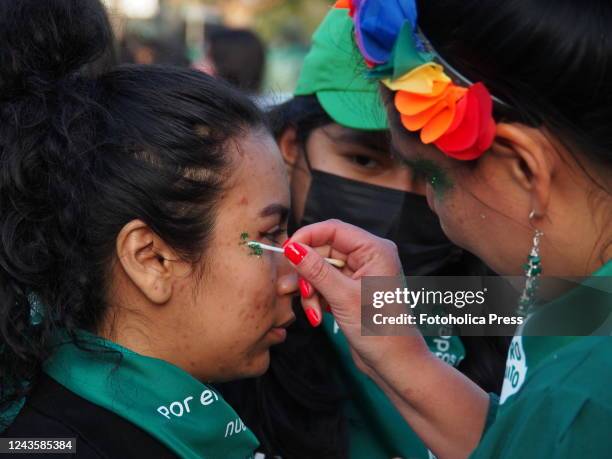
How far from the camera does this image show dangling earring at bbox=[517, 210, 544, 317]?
5.08 feet

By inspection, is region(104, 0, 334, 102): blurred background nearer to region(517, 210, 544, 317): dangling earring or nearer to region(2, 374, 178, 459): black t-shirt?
region(2, 374, 178, 459): black t-shirt

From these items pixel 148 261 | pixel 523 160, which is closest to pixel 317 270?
pixel 148 261

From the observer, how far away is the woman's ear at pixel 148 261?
6.02 ft

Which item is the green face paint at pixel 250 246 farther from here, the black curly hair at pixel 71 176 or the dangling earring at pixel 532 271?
the dangling earring at pixel 532 271

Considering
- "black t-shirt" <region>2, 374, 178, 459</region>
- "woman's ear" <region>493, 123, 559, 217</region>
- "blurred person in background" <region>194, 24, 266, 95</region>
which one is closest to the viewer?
"woman's ear" <region>493, 123, 559, 217</region>

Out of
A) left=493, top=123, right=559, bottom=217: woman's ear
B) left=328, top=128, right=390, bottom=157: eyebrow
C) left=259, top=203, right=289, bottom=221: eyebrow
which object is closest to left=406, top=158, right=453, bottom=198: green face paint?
left=493, top=123, right=559, bottom=217: woman's ear

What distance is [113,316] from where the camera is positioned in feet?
6.21

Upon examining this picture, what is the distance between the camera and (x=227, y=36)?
6828mm

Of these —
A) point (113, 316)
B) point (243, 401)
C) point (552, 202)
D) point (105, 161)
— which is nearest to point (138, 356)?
point (113, 316)

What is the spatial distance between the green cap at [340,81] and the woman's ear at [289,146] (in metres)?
0.15

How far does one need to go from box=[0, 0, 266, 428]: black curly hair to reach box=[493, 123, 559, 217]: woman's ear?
2.49 ft

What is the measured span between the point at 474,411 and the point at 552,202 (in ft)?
2.22

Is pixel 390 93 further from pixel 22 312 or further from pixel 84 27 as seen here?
pixel 22 312

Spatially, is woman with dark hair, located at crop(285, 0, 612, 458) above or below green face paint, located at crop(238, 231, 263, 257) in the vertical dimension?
above
